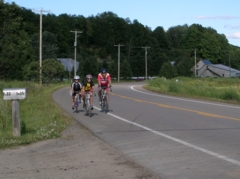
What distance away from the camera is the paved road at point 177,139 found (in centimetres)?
793

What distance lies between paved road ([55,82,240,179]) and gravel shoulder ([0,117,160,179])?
0.34 meters

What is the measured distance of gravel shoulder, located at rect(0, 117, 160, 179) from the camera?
25.0ft

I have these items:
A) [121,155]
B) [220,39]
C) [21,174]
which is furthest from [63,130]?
[220,39]

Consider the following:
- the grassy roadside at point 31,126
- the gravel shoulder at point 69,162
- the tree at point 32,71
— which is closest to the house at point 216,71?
the tree at point 32,71

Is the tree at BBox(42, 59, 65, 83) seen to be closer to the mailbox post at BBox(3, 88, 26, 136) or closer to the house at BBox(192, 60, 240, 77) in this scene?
the mailbox post at BBox(3, 88, 26, 136)

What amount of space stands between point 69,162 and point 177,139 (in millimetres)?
3378

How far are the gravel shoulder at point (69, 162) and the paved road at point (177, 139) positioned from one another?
0.34 metres

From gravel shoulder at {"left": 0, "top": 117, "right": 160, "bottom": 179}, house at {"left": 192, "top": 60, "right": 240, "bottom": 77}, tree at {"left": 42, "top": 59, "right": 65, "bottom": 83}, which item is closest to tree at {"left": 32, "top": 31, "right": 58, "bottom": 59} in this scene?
tree at {"left": 42, "top": 59, "right": 65, "bottom": 83}

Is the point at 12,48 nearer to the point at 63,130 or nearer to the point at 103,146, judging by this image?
the point at 63,130

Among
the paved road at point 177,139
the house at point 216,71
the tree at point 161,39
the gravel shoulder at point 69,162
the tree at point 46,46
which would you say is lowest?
the gravel shoulder at point 69,162

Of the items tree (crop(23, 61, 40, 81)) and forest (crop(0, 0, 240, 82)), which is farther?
forest (crop(0, 0, 240, 82))

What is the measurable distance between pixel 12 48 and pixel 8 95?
23.9 m

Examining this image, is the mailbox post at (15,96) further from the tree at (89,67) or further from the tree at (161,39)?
the tree at (161,39)

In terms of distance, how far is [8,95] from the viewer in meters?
11.0
